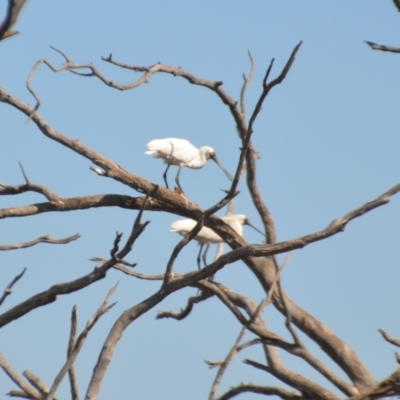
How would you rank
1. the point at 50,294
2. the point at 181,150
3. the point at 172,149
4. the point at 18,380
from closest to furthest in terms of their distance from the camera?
1. the point at 50,294
2. the point at 18,380
3. the point at 172,149
4. the point at 181,150

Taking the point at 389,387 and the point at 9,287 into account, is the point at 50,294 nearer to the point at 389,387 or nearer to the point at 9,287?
the point at 9,287

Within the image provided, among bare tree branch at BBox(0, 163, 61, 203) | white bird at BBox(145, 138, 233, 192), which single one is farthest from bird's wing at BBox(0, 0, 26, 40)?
white bird at BBox(145, 138, 233, 192)

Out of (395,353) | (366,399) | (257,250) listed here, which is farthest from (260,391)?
(257,250)

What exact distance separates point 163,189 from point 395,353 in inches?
129

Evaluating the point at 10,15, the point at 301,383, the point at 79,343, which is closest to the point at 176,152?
the point at 301,383

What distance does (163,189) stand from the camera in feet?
30.2

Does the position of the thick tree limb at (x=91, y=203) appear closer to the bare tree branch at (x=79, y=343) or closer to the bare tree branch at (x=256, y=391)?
the bare tree branch at (x=256, y=391)

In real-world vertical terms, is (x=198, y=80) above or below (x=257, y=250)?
above

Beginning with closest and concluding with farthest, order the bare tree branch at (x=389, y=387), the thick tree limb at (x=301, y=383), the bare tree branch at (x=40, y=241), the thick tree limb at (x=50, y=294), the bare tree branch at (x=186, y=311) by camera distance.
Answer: the thick tree limb at (x=50, y=294) < the bare tree branch at (x=40, y=241) < the bare tree branch at (x=389, y=387) < the thick tree limb at (x=301, y=383) < the bare tree branch at (x=186, y=311)

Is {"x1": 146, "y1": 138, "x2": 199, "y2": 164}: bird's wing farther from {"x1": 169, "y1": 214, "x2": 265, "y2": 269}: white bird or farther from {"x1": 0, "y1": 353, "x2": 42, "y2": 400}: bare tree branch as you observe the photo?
{"x1": 0, "y1": 353, "x2": 42, "y2": 400}: bare tree branch

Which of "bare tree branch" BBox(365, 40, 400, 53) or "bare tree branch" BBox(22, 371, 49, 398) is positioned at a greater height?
"bare tree branch" BBox(365, 40, 400, 53)

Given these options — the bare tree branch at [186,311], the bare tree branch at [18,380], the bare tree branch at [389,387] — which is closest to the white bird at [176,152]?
the bare tree branch at [186,311]

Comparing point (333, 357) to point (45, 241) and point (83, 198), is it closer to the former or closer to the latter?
point (83, 198)

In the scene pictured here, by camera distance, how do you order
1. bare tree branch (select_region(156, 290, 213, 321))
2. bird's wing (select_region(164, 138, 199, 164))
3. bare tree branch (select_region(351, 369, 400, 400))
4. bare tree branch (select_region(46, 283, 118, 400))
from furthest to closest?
bird's wing (select_region(164, 138, 199, 164)) → bare tree branch (select_region(156, 290, 213, 321)) → bare tree branch (select_region(351, 369, 400, 400)) → bare tree branch (select_region(46, 283, 118, 400))
